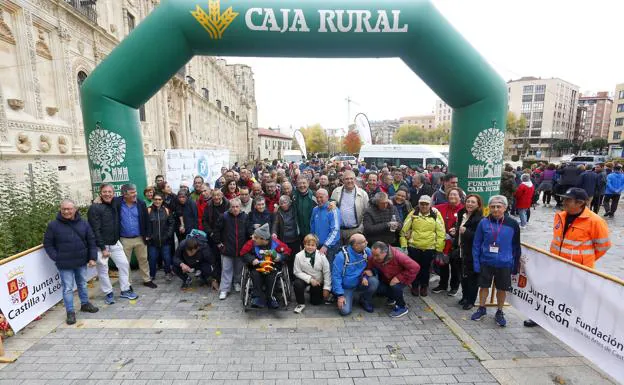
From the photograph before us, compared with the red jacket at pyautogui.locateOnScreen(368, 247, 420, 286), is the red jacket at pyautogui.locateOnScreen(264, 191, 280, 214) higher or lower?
higher

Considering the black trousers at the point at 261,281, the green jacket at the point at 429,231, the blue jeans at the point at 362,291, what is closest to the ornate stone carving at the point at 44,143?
the black trousers at the point at 261,281

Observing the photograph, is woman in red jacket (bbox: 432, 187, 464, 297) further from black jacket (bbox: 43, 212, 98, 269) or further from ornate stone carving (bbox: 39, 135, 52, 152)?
ornate stone carving (bbox: 39, 135, 52, 152)

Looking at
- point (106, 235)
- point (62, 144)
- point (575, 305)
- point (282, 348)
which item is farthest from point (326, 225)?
point (62, 144)

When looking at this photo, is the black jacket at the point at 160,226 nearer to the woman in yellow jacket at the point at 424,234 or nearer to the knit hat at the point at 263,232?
the knit hat at the point at 263,232

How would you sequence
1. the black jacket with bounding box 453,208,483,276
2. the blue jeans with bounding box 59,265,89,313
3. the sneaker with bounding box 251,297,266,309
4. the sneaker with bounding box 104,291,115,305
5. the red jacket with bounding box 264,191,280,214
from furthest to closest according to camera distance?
the red jacket with bounding box 264,191,280,214 → the sneaker with bounding box 104,291,115,305 → the sneaker with bounding box 251,297,266,309 → the black jacket with bounding box 453,208,483,276 → the blue jeans with bounding box 59,265,89,313

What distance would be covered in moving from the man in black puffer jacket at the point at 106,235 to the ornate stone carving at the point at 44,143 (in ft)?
22.6

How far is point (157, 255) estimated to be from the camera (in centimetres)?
589

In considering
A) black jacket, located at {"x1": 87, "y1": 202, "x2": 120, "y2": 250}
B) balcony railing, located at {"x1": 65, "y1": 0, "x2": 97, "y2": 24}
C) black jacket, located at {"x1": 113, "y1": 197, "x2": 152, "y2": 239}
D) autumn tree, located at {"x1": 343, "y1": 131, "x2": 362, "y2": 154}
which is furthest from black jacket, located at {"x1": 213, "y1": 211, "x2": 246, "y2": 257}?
autumn tree, located at {"x1": 343, "y1": 131, "x2": 362, "y2": 154}

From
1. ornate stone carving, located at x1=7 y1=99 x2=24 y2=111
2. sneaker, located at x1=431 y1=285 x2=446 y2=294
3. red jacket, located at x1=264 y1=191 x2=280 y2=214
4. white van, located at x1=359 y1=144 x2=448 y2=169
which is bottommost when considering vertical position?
sneaker, located at x1=431 y1=285 x2=446 y2=294

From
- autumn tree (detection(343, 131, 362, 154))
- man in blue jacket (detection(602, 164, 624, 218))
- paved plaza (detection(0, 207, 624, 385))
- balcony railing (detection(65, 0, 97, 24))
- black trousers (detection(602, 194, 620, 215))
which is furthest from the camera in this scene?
autumn tree (detection(343, 131, 362, 154))

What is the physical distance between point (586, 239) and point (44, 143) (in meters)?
13.4

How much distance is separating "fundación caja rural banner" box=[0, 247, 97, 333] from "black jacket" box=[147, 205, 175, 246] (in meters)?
1.46

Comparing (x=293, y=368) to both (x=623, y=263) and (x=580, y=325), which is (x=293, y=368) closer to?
(x=580, y=325)

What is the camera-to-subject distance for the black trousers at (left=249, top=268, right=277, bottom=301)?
187 inches
